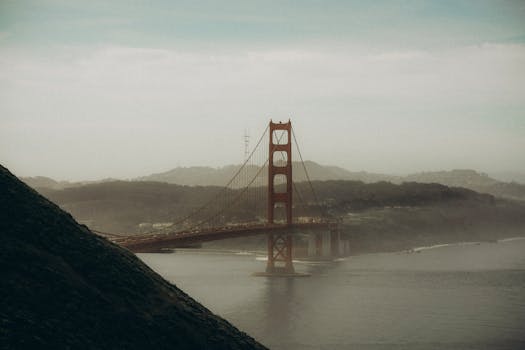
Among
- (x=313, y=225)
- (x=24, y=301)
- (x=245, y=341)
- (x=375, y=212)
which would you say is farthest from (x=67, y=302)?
(x=375, y=212)

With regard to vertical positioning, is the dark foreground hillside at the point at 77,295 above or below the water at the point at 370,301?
above

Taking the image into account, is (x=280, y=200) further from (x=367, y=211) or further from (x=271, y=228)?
(x=367, y=211)

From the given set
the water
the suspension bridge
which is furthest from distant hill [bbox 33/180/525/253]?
the water

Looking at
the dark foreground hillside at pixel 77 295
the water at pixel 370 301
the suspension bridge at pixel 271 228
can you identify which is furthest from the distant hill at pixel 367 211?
the dark foreground hillside at pixel 77 295

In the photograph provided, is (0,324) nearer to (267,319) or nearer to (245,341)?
(245,341)

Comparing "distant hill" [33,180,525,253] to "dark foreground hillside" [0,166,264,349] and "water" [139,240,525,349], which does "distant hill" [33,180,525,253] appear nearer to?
"water" [139,240,525,349]

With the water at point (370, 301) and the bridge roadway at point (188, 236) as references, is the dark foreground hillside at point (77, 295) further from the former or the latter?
the bridge roadway at point (188, 236)

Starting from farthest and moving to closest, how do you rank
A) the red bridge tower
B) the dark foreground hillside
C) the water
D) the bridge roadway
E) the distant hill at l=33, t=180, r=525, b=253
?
the distant hill at l=33, t=180, r=525, b=253 < the red bridge tower < the bridge roadway < the water < the dark foreground hillside
